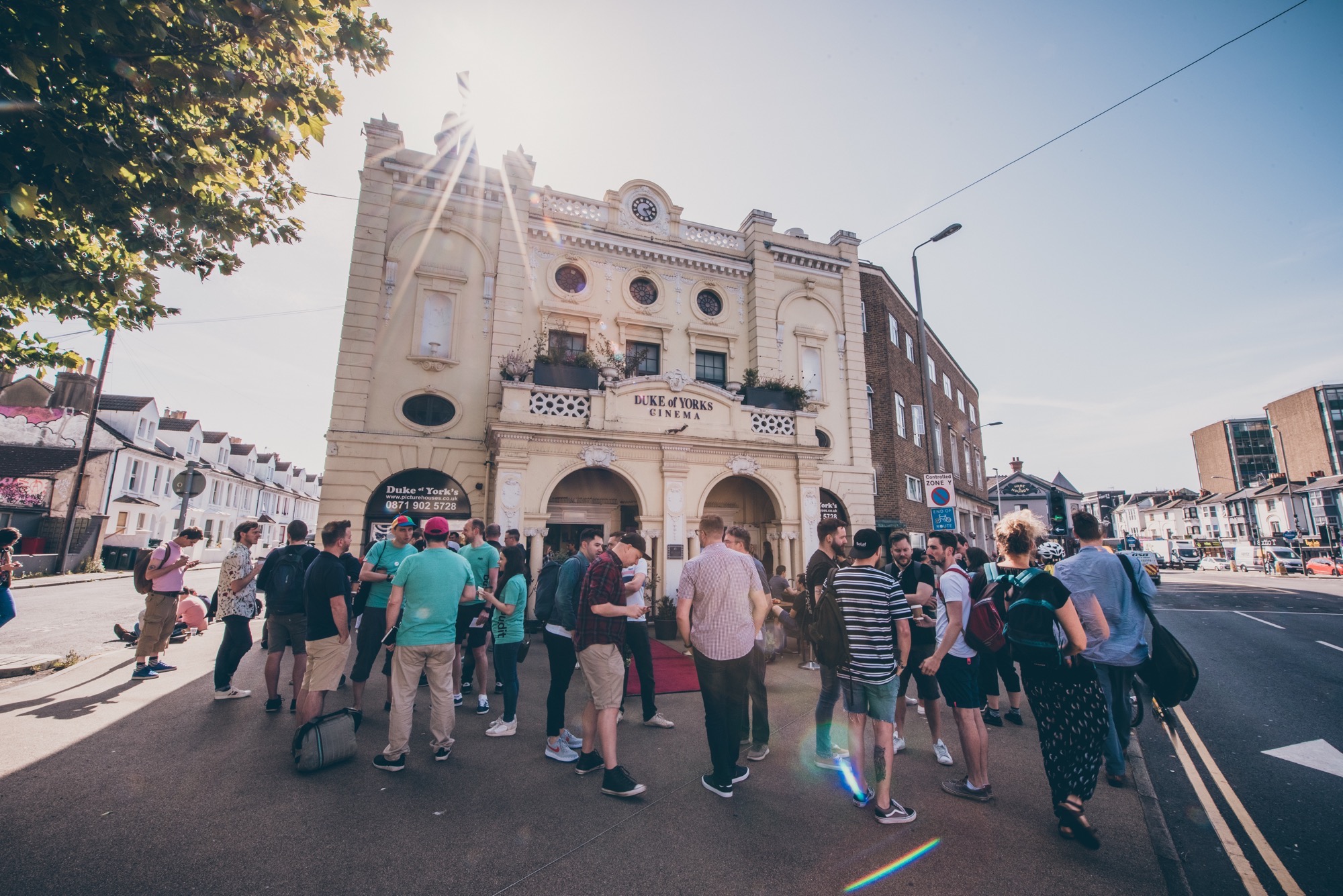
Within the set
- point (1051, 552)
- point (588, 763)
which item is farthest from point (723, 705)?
point (1051, 552)

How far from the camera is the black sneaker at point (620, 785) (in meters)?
4.22

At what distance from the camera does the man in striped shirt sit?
413 centimetres

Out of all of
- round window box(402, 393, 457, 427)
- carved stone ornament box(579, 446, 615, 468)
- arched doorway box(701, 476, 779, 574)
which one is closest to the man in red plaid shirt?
carved stone ornament box(579, 446, 615, 468)

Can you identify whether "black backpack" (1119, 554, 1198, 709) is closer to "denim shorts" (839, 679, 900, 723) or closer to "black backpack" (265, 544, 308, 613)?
"denim shorts" (839, 679, 900, 723)

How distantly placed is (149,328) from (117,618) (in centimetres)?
1103

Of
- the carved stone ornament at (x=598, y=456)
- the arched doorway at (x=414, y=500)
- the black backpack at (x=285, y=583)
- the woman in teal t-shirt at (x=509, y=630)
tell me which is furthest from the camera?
the arched doorway at (x=414, y=500)

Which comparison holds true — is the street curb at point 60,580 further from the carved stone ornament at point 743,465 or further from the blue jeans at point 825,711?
the blue jeans at point 825,711

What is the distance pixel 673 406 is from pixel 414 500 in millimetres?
6576

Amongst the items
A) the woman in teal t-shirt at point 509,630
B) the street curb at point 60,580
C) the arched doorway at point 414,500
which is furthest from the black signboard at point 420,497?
the street curb at point 60,580

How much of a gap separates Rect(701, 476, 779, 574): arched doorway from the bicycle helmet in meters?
8.33

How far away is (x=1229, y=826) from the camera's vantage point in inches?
155

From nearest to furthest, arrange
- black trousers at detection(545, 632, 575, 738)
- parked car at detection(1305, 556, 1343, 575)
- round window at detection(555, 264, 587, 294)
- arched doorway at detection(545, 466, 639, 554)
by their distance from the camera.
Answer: black trousers at detection(545, 632, 575, 738), arched doorway at detection(545, 466, 639, 554), round window at detection(555, 264, 587, 294), parked car at detection(1305, 556, 1343, 575)

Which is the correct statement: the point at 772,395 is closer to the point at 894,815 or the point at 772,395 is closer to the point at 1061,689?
the point at 1061,689

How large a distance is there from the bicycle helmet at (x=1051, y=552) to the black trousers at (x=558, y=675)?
52.8 feet
